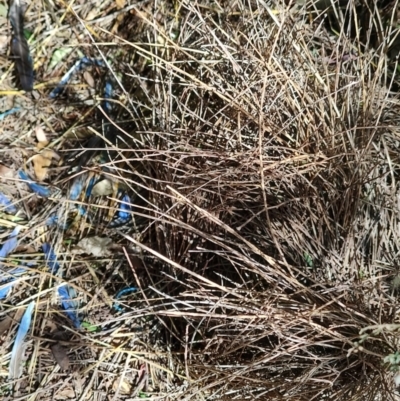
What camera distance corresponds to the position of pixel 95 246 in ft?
4.76

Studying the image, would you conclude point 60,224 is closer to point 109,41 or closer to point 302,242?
point 109,41

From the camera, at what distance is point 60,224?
147 centimetres

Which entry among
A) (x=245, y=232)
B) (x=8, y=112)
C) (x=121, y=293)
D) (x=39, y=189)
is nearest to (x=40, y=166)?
(x=39, y=189)

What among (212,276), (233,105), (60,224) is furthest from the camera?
(60,224)

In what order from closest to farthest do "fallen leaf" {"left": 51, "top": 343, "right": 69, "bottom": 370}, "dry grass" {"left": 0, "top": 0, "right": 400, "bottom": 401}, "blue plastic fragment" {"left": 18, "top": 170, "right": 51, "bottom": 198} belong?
"dry grass" {"left": 0, "top": 0, "right": 400, "bottom": 401}, "fallen leaf" {"left": 51, "top": 343, "right": 69, "bottom": 370}, "blue plastic fragment" {"left": 18, "top": 170, "right": 51, "bottom": 198}

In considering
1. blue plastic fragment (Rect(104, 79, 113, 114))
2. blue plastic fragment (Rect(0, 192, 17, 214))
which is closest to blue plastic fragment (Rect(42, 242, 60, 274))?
blue plastic fragment (Rect(0, 192, 17, 214))

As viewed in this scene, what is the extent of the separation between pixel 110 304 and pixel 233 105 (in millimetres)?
580

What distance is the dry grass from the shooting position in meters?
1.18

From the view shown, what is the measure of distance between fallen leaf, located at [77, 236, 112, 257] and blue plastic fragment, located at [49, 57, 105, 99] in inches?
16.1

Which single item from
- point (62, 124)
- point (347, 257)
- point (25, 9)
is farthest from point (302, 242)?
point (25, 9)

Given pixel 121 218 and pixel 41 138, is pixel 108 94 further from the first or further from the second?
pixel 121 218

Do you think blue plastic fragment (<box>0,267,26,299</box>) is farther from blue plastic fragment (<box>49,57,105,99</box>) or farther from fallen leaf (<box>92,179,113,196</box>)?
blue plastic fragment (<box>49,57,105,99</box>)

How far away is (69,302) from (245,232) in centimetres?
48

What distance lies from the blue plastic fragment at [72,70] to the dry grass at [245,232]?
0.17 metres
